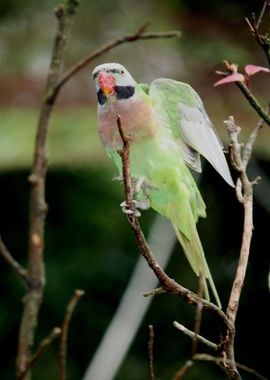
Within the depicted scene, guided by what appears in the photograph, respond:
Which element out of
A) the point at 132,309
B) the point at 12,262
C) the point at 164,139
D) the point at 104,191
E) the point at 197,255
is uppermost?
the point at 164,139

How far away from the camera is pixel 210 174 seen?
12.2ft

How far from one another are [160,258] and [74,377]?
88 cm

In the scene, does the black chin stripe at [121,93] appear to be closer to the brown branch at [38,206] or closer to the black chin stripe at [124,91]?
the black chin stripe at [124,91]

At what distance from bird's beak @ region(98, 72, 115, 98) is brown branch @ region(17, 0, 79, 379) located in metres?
0.65

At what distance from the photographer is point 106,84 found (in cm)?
76

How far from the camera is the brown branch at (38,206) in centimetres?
141

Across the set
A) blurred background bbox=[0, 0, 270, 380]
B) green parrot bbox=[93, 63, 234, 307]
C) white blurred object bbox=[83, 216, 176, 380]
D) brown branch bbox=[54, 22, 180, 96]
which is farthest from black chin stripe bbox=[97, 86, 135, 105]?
blurred background bbox=[0, 0, 270, 380]

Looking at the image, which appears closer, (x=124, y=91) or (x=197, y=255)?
(x=124, y=91)

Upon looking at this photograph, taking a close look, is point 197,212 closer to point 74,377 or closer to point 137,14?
point 137,14

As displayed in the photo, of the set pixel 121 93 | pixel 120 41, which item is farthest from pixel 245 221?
pixel 120 41

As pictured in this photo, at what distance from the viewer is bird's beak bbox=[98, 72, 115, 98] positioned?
0.76m

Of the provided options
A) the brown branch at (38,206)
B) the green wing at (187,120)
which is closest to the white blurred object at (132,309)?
the brown branch at (38,206)

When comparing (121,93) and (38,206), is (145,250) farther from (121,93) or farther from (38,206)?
(38,206)

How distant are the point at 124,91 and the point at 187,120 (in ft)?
0.26
